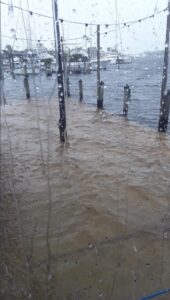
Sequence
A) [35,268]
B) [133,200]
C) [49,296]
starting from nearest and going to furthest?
[49,296]
[35,268]
[133,200]

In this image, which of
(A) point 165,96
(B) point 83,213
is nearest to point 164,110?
(A) point 165,96

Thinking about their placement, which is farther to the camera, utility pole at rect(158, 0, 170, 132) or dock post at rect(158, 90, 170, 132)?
dock post at rect(158, 90, 170, 132)

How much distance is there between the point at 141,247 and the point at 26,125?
1086cm

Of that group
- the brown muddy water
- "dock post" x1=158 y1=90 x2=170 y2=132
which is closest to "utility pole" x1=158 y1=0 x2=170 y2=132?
"dock post" x1=158 y1=90 x2=170 y2=132

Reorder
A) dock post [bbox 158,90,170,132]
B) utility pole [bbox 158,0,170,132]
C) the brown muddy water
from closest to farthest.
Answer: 1. the brown muddy water
2. utility pole [bbox 158,0,170,132]
3. dock post [bbox 158,90,170,132]

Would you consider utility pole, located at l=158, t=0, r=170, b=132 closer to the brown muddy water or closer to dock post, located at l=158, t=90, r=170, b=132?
dock post, located at l=158, t=90, r=170, b=132

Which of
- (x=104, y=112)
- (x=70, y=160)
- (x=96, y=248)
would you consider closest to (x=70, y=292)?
(x=96, y=248)

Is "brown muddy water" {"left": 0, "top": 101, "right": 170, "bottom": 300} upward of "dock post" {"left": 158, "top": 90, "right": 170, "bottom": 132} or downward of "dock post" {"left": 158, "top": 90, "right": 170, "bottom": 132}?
downward

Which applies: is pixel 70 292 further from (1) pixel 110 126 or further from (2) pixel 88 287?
(1) pixel 110 126

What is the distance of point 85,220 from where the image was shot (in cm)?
624

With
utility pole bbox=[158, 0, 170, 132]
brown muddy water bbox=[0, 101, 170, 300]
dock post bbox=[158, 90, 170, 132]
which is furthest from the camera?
dock post bbox=[158, 90, 170, 132]

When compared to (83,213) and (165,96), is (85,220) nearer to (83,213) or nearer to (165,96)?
(83,213)

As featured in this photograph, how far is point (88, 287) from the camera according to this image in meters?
4.54

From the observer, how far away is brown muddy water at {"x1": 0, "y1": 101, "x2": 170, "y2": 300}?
462 centimetres
